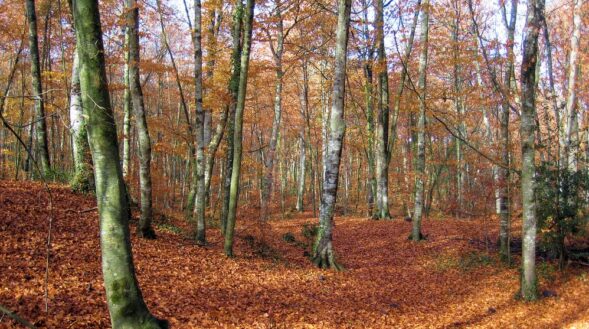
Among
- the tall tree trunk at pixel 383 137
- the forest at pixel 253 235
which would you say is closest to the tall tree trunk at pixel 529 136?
the forest at pixel 253 235

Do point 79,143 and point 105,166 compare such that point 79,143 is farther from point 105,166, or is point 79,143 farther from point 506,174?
point 506,174

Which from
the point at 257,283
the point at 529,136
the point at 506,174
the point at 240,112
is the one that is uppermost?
the point at 240,112

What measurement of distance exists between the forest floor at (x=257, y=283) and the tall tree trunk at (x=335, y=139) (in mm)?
723

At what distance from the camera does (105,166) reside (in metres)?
3.69

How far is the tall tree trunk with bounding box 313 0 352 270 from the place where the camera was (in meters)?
9.73

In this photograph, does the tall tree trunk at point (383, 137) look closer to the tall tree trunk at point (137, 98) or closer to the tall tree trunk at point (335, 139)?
the tall tree trunk at point (335, 139)

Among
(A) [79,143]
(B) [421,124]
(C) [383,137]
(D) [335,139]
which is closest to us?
(D) [335,139]

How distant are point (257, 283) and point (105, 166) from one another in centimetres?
511

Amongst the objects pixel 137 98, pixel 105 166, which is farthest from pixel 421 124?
pixel 105 166

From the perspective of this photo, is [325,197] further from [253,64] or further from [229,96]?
[253,64]

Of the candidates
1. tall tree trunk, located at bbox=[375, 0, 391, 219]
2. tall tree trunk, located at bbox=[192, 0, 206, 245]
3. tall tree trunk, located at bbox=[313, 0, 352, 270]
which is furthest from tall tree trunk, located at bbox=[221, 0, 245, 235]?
tall tree trunk, located at bbox=[375, 0, 391, 219]

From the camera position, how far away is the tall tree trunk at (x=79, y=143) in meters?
9.81

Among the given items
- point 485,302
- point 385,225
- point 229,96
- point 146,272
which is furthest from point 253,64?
point 485,302

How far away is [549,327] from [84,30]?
8311mm
